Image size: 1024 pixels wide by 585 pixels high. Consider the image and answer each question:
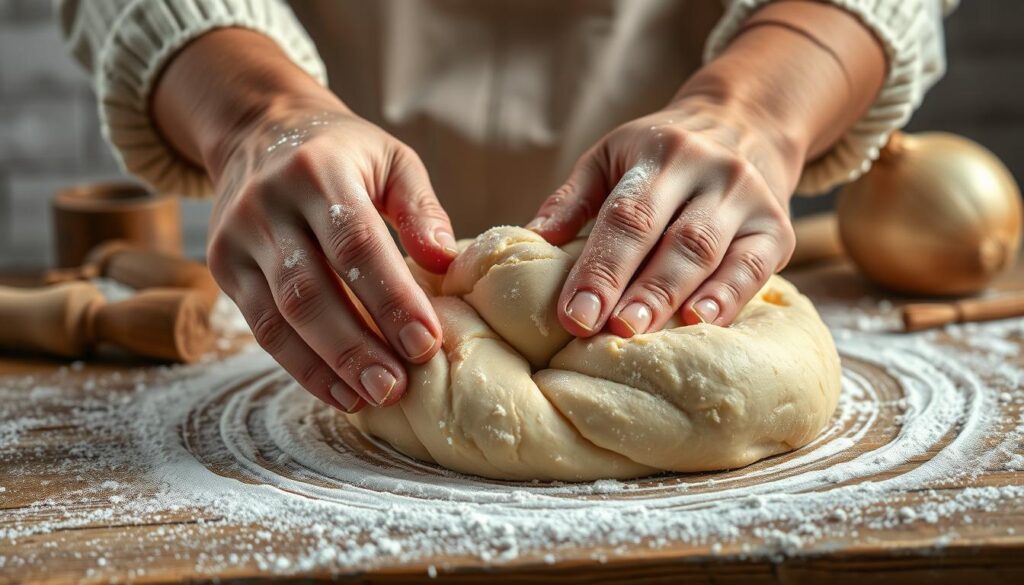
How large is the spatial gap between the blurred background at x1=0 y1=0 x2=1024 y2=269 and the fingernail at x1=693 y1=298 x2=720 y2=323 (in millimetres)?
2060

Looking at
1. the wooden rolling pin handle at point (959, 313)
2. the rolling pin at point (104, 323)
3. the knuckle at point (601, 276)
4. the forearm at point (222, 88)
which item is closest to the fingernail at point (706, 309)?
the knuckle at point (601, 276)

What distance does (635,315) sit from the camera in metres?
1.26

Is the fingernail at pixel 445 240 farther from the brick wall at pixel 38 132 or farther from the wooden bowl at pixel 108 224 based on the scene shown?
the brick wall at pixel 38 132

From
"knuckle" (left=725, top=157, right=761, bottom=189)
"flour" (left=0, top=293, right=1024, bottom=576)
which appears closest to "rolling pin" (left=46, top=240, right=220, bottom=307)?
"flour" (left=0, top=293, right=1024, bottom=576)

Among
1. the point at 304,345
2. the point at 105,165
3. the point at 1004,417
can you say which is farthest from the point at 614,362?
the point at 105,165

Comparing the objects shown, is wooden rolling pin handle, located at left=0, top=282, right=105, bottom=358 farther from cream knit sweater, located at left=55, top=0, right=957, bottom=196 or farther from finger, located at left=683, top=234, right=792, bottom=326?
finger, located at left=683, top=234, right=792, bottom=326

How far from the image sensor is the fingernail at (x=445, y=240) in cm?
136

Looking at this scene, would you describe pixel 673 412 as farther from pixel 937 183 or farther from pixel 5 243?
pixel 5 243

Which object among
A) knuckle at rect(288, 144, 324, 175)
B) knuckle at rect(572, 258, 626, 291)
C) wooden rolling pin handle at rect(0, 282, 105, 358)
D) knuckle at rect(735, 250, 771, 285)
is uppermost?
knuckle at rect(288, 144, 324, 175)

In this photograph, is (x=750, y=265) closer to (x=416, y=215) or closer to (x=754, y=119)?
(x=754, y=119)

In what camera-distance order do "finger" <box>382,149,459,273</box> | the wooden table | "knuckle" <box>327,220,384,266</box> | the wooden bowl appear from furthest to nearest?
the wooden bowl
"finger" <box>382,149,459,273</box>
"knuckle" <box>327,220,384,266</box>
the wooden table

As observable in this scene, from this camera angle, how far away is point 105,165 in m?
3.22

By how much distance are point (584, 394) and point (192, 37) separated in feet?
2.84

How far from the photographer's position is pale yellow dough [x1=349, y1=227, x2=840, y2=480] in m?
1.24
